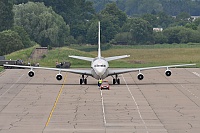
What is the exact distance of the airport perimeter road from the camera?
6247cm

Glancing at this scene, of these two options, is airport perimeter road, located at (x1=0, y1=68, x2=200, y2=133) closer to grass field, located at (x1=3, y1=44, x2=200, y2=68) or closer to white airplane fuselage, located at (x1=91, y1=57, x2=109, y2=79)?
white airplane fuselage, located at (x1=91, y1=57, x2=109, y2=79)

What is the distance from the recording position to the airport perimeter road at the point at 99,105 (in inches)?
2459

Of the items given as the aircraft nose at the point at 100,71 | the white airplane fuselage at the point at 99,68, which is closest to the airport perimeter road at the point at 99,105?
the white airplane fuselage at the point at 99,68

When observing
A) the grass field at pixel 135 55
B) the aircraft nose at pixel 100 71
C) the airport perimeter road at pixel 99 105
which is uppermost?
the aircraft nose at pixel 100 71

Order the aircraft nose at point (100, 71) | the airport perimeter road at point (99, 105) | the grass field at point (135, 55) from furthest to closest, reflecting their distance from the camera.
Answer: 1. the grass field at point (135, 55)
2. the aircraft nose at point (100, 71)
3. the airport perimeter road at point (99, 105)

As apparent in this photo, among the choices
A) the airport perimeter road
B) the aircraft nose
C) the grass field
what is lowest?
the grass field

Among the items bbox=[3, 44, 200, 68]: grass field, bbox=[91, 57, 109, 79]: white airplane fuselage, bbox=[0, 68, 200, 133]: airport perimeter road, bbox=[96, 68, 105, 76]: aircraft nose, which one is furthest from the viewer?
bbox=[3, 44, 200, 68]: grass field

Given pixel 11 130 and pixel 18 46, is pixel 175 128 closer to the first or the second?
pixel 11 130

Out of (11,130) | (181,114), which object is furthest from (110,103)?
(11,130)

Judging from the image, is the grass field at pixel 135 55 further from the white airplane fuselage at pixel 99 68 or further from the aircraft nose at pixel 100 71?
the aircraft nose at pixel 100 71

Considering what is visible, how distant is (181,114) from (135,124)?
8.13 metres

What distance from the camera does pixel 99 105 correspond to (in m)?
78.1

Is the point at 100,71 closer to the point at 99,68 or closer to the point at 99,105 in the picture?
the point at 99,68

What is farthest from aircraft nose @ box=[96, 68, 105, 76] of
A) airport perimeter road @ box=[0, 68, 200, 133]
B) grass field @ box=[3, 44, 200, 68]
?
grass field @ box=[3, 44, 200, 68]
